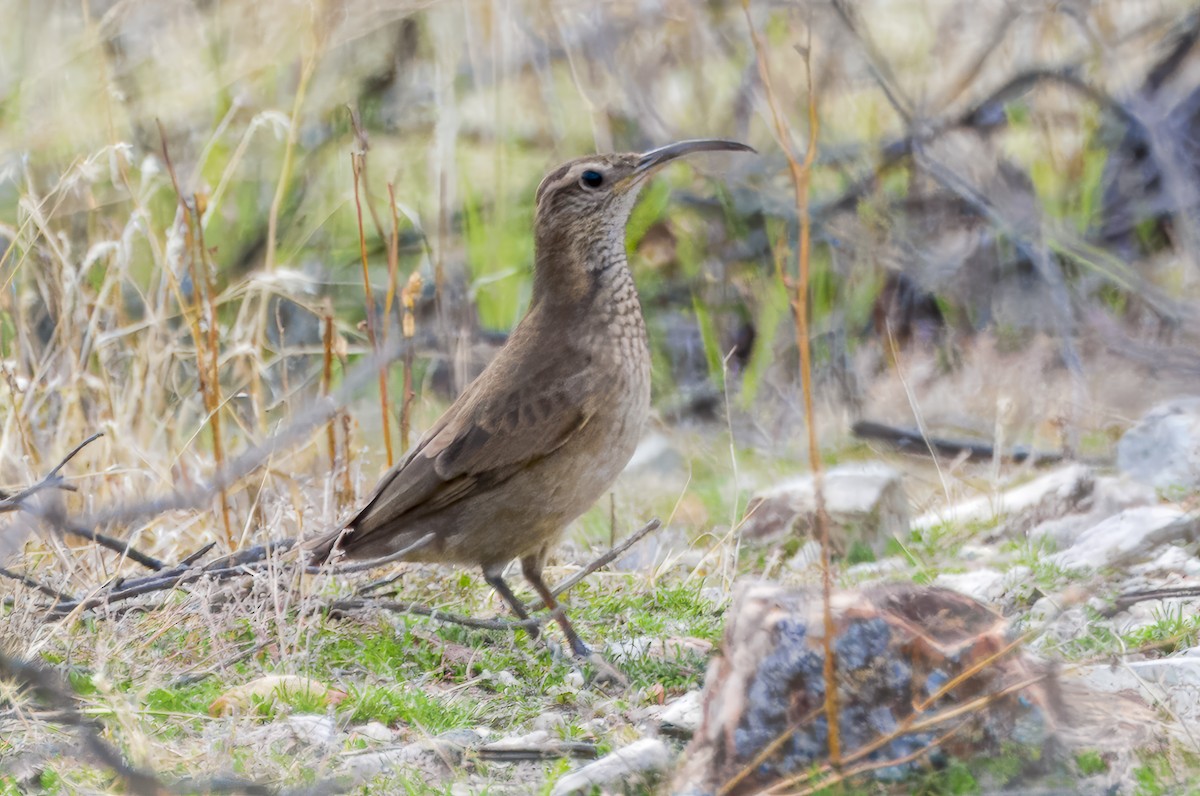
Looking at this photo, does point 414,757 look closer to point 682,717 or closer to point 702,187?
point 682,717

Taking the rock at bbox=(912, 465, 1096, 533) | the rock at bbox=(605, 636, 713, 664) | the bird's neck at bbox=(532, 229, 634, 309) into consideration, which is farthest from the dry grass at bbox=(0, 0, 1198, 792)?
the bird's neck at bbox=(532, 229, 634, 309)

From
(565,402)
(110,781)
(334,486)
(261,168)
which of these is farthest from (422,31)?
(110,781)

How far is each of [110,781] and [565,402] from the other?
1675 mm

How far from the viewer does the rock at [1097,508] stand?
4816 millimetres

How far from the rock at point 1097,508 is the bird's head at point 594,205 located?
1624 millimetres

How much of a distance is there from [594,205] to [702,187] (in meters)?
3.20

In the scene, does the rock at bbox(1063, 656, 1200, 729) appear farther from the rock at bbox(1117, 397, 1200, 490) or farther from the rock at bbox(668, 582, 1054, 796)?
the rock at bbox(1117, 397, 1200, 490)

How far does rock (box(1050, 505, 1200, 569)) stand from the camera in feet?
14.4

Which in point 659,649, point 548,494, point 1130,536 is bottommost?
point 1130,536

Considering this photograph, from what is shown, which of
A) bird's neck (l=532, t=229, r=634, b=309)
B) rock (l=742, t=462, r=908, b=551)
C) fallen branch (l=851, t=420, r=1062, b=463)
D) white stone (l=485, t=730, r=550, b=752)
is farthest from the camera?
fallen branch (l=851, t=420, r=1062, b=463)

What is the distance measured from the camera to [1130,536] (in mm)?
4488

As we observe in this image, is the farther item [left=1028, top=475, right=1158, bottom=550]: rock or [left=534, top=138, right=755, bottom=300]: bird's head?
[left=1028, top=475, right=1158, bottom=550]: rock

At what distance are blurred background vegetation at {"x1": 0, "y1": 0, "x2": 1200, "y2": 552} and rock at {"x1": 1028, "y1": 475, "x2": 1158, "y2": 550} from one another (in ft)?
2.92

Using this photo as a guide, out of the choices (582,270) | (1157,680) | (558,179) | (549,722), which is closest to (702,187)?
(558,179)
